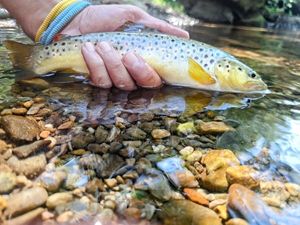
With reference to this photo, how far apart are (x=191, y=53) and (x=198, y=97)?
12.3 inches

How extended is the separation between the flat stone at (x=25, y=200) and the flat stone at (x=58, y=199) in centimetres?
2

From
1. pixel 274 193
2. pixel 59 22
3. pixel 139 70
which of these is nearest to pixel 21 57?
pixel 59 22

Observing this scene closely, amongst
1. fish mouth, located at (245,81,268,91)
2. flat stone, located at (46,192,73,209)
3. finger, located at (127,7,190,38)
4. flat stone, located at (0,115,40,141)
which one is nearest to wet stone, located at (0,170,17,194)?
flat stone, located at (46,192,73,209)

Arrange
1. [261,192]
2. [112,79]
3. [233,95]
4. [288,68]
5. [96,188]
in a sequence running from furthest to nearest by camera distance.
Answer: [288,68] → [233,95] → [112,79] → [261,192] → [96,188]

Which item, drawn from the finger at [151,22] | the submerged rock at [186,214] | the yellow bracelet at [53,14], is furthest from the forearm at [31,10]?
the submerged rock at [186,214]

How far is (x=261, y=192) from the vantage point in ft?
4.62

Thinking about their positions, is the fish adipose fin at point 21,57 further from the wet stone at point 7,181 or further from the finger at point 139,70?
the wet stone at point 7,181

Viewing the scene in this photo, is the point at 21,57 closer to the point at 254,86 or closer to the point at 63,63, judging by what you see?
the point at 63,63

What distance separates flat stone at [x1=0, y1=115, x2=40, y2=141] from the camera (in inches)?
62.7

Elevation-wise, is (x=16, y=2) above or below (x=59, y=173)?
above

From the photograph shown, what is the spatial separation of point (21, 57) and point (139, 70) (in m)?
0.78

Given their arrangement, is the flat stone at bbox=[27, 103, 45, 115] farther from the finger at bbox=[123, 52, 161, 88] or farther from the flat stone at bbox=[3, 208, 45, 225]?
the flat stone at bbox=[3, 208, 45, 225]

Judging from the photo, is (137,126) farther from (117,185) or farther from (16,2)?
(16,2)

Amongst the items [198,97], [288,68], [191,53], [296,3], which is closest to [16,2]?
[191,53]
